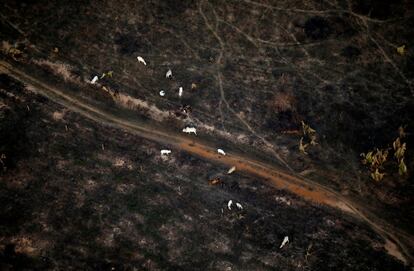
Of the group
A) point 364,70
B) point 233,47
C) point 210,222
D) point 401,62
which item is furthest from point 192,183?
point 401,62

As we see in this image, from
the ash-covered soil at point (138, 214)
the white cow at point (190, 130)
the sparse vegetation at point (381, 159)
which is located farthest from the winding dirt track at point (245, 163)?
the sparse vegetation at point (381, 159)

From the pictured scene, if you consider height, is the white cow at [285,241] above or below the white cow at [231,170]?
below

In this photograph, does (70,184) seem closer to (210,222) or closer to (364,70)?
(210,222)

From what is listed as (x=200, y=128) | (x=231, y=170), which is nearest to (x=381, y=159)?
(x=231, y=170)

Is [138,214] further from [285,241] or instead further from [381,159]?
[381,159]

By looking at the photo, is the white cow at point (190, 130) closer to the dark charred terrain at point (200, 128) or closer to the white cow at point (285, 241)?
the dark charred terrain at point (200, 128)

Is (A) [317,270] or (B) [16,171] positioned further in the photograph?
(B) [16,171]
